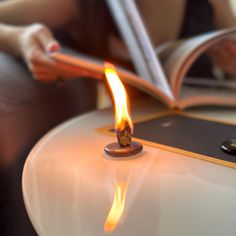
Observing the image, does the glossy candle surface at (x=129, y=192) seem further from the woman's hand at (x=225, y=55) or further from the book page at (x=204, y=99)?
the woman's hand at (x=225, y=55)

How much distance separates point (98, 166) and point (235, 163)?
12 cm

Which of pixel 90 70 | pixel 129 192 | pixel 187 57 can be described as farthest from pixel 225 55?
pixel 129 192

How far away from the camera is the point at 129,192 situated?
11.8 inches

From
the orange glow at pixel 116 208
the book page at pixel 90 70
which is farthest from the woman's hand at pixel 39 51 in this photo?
the orange glow at pixel 116 208

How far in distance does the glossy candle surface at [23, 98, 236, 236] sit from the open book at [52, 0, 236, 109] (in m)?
0.14

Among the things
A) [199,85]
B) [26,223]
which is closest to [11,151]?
[26,223]

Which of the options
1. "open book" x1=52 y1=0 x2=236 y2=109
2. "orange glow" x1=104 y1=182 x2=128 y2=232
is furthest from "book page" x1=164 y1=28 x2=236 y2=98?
"orange glow" x1=104 y1=182 x2=128 y2=232

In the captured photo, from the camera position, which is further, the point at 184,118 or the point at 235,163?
the point at 184,118

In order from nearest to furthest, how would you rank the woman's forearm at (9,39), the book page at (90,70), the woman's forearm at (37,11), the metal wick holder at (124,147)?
the metal wick holder at (124,147) → the book page at (90,70) → the woman's forearm at (9,39) → the woman's forearm at (37,11)

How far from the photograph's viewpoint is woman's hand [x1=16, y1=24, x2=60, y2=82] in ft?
1.72

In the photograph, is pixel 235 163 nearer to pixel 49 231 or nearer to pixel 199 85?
pixel 49 231

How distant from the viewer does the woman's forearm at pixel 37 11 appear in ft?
2.40

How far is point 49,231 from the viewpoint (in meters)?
0.24

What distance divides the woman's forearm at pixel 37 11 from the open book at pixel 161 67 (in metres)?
0.17
